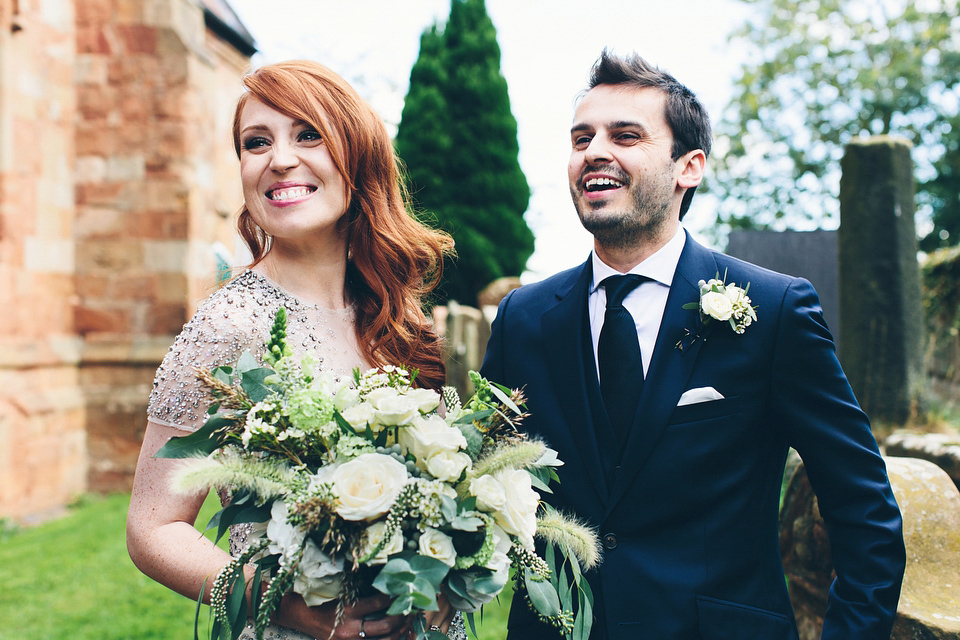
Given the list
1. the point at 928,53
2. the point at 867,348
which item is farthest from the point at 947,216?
the point at 867,348

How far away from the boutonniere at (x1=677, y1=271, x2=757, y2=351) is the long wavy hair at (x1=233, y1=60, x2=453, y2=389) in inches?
36.5

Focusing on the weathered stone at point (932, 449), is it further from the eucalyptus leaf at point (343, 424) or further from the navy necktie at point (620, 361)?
the eucalyptus leaf at point (343, 424)

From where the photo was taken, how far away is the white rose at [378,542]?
4.83 ft

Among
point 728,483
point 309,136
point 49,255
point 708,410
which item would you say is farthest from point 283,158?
point 49,255

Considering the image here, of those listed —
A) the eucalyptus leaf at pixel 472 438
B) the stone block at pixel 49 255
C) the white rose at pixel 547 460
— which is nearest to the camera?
the eucalyptus leaf at pixel 472 438

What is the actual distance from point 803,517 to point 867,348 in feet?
9.70

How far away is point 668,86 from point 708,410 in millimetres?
1119

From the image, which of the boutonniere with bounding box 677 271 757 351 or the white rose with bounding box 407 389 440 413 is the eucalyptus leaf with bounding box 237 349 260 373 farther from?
the boutonniere with bounding box 677 271 757 351

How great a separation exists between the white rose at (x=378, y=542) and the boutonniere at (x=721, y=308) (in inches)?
46.1

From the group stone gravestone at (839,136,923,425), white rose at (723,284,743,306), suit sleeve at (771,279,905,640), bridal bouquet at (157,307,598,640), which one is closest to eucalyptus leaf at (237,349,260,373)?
bridal bouquet at (157,307,598,640)

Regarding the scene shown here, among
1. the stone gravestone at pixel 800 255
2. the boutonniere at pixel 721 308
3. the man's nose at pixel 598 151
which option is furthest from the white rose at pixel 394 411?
the stone gravestone at pixel 800 255

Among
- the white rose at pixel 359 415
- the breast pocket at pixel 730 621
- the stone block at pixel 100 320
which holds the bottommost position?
the stone block at pixel 100 320

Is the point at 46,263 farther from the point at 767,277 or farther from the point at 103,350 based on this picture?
the point at 767,277

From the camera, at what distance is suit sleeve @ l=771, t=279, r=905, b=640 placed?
2.02m
